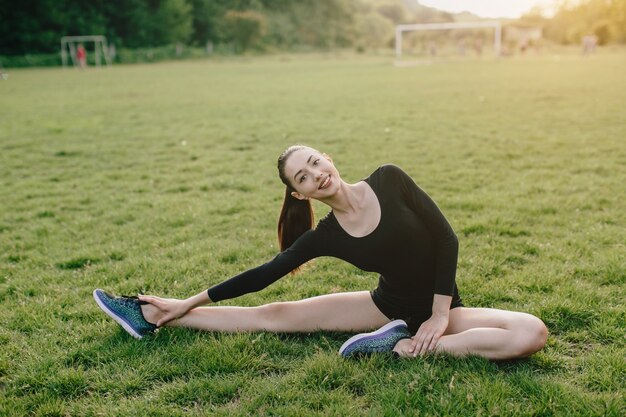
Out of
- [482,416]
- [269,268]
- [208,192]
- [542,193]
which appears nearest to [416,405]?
[482,416]

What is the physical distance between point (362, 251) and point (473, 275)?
1.51m

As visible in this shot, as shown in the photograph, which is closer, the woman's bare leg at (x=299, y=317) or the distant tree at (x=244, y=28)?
the woman's bare leg at (x=299, y=317)

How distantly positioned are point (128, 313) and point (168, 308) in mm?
269

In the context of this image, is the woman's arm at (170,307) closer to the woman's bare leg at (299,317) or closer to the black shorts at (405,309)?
the woman's bare leg at (299,317)

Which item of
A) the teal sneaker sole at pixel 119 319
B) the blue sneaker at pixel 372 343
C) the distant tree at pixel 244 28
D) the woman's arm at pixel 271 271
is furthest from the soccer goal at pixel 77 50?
the blue sneaker at pixel 372 343

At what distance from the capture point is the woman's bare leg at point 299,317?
353 centimetres

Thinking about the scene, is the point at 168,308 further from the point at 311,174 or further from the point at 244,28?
the point at 244,28

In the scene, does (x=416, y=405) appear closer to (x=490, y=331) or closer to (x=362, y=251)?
(x=490, y=331)

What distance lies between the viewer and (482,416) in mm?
2650

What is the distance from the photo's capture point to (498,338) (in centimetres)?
303

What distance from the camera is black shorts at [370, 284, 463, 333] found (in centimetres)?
335

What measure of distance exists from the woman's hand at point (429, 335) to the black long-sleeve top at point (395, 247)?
0.16 m

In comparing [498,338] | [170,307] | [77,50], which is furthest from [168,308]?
[77,50]

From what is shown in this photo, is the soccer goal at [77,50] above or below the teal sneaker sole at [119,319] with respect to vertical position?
above
